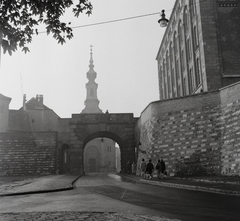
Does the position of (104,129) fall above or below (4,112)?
below

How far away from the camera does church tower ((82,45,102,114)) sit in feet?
245

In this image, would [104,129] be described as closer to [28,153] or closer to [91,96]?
[28,153]

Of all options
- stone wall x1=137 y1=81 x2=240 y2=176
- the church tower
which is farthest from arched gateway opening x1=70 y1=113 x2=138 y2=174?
the church tower

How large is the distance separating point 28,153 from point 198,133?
19.6 metres

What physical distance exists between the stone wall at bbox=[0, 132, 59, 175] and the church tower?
1519 inches

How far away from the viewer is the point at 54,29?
7.31 metres

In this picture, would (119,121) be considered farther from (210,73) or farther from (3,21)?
(3,21)

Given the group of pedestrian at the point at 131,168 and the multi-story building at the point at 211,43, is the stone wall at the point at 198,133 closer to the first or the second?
the multi-story building at the point at 211,43

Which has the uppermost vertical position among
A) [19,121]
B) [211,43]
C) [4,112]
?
[211,43]

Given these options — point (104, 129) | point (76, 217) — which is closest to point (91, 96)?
point (104, 129)

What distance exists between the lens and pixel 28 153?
32.8 metres

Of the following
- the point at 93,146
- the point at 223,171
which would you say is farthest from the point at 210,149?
the point at 93,146

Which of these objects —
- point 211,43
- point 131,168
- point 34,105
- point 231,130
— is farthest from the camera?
point 34,105

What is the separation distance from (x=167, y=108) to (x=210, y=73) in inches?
194
